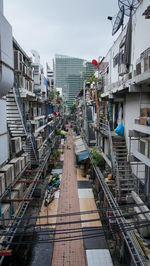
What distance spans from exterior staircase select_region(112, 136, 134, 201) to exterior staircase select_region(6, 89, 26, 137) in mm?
7245

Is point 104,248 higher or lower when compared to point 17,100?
lower

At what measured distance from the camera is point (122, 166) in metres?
13.0

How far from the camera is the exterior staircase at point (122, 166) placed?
12.3m

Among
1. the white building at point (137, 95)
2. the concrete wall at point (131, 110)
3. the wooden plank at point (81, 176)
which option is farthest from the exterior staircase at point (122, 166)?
the wooden plank at point (81, 176)

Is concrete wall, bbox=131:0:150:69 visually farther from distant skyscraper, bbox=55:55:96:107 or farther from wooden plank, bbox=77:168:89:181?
distant skyscraper, bbox=55:55:96:107

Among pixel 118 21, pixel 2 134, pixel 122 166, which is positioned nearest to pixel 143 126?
pixel 122 166

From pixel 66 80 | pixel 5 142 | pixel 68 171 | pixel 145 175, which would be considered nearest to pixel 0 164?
pixel 5 142

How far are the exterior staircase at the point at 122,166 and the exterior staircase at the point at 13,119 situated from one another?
23.8ft

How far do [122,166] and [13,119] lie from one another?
28.4ft

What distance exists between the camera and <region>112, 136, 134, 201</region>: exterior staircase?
12344 mm

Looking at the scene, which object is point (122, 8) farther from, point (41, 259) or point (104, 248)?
point (41, 259)

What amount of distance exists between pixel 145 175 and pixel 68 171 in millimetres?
19334

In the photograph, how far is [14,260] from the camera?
12.0 m

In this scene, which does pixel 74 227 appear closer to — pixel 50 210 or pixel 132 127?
pixel 50 210
